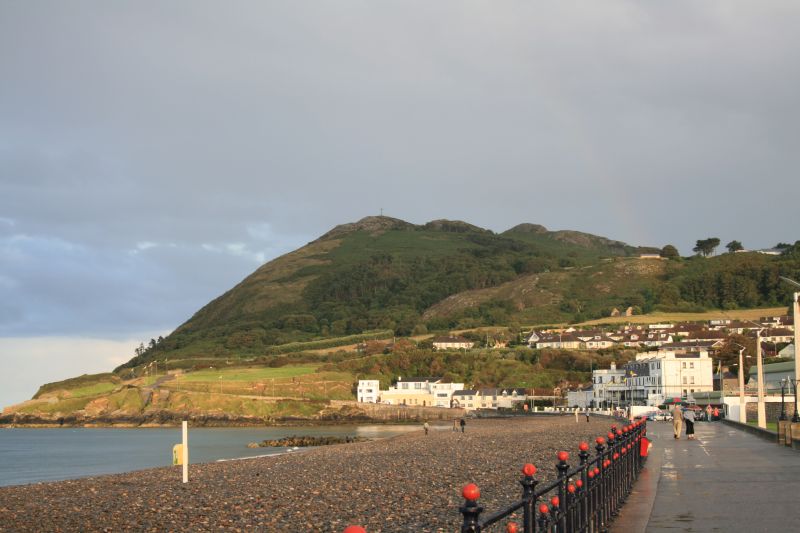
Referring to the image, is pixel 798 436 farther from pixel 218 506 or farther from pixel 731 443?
pixel 218 506

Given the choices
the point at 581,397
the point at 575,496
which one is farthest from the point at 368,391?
the point at 575,496

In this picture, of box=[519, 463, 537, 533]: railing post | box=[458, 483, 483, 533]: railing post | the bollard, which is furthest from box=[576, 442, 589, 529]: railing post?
the bollard

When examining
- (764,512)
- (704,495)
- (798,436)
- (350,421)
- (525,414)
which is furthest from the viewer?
(350,421)

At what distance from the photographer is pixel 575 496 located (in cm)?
1129

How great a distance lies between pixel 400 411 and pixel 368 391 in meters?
13.6

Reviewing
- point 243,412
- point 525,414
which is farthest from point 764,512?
point 243,412

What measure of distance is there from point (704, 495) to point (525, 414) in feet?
402

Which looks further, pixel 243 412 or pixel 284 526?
pixel 243 412

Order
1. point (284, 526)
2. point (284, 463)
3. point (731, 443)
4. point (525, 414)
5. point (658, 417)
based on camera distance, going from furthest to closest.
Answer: point (525, 414) < point (658, 417) < point (284, 463) < point (731, 443) < point (284, 526)

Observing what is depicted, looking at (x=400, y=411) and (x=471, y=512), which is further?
(x=400, y=411)

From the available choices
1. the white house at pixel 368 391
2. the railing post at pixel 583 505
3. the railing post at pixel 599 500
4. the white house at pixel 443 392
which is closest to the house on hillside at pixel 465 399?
the white house at pixel 443 392

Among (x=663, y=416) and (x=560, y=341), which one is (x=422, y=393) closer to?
(x=560, y=341)

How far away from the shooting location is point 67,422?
574 feet

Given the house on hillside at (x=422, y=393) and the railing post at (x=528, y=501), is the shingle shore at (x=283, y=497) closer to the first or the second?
the railing post at (x=528, y=501)
